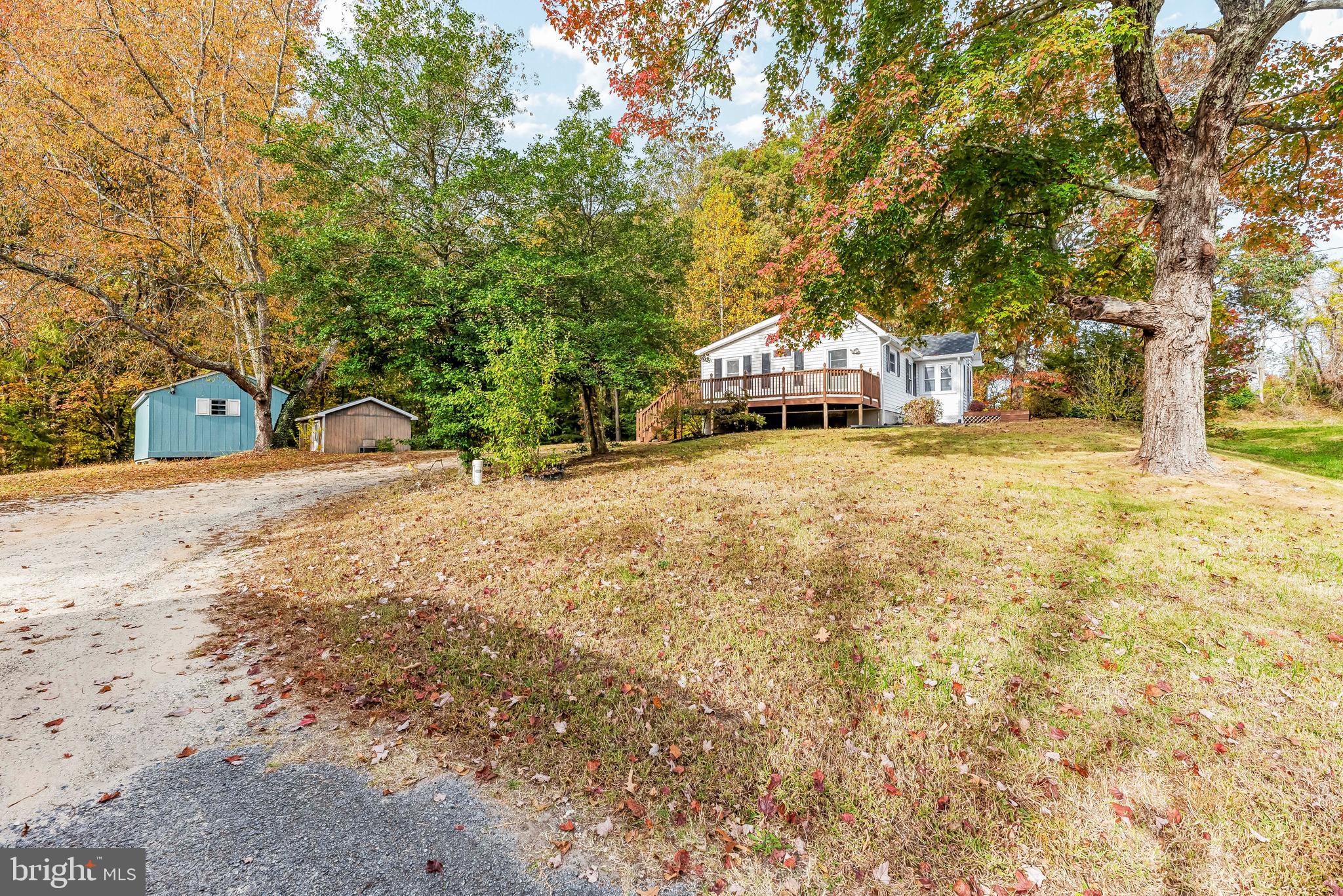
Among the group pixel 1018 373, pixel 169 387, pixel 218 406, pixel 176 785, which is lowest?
pixel 176 785

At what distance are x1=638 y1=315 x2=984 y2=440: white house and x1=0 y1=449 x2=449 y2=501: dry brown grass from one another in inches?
473

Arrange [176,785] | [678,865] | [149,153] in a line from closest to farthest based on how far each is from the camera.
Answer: [678,865], [176,785], [149,153]

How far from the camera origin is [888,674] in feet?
12.3

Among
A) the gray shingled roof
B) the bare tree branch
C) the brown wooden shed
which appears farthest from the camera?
the gray shingled roof

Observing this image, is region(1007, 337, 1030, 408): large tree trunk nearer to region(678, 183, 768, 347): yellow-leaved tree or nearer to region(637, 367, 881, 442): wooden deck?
region(637, 367, 881, 442): wooden deck

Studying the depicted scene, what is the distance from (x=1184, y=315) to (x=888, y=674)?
8.84 metres

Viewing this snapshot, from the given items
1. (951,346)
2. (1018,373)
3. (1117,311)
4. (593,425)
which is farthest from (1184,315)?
(951,346)

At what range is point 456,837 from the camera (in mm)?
2469

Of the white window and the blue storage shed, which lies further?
the white window

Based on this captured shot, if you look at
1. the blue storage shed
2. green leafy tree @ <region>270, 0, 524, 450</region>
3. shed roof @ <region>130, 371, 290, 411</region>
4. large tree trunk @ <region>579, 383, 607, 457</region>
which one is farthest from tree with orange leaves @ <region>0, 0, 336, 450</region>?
large tree trunk @ <region>579, 383, 607, 457</region>

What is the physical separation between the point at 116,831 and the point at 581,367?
10476 mm

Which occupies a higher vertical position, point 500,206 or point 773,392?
point 500,206

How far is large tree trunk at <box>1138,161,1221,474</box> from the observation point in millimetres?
7926

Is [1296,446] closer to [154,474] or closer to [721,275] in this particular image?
[721,275]
